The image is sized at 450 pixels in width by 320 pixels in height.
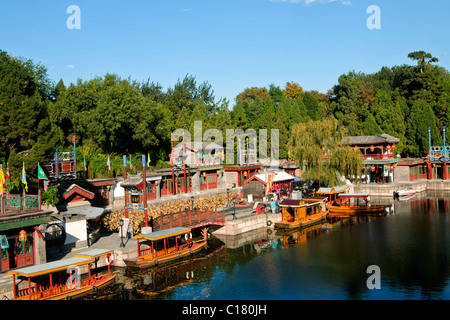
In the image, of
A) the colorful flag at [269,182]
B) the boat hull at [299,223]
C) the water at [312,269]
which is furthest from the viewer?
the colorful flag at [269,182]

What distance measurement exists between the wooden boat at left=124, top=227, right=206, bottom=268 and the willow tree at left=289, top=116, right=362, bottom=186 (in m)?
24.3

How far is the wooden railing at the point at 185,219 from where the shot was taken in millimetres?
33344

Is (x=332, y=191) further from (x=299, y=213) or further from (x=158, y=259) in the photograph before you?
(x=158, y=259)

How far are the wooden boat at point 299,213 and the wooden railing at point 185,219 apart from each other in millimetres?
6707

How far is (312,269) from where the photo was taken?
1112 inches

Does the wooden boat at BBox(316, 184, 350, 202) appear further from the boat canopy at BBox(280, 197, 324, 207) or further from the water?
the water

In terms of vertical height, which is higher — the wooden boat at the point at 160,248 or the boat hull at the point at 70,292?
the wooden boat at the point at 160,248

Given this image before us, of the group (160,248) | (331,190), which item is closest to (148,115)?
(331,190)

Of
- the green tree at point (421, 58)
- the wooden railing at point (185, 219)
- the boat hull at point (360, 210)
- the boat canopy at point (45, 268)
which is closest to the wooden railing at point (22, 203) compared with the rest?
the boat canopy at point (45, 268)

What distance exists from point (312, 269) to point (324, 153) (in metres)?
27.2

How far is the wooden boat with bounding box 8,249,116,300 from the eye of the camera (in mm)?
21859

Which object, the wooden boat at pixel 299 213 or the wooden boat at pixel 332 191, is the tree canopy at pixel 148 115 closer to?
the wooden boat at pixel 332 191

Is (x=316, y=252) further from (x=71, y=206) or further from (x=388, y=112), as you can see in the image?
(x=388, y=112)

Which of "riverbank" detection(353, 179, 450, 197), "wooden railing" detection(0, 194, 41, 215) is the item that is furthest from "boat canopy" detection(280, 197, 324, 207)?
"wooden railing" detection(0, 194, 41, 215)
